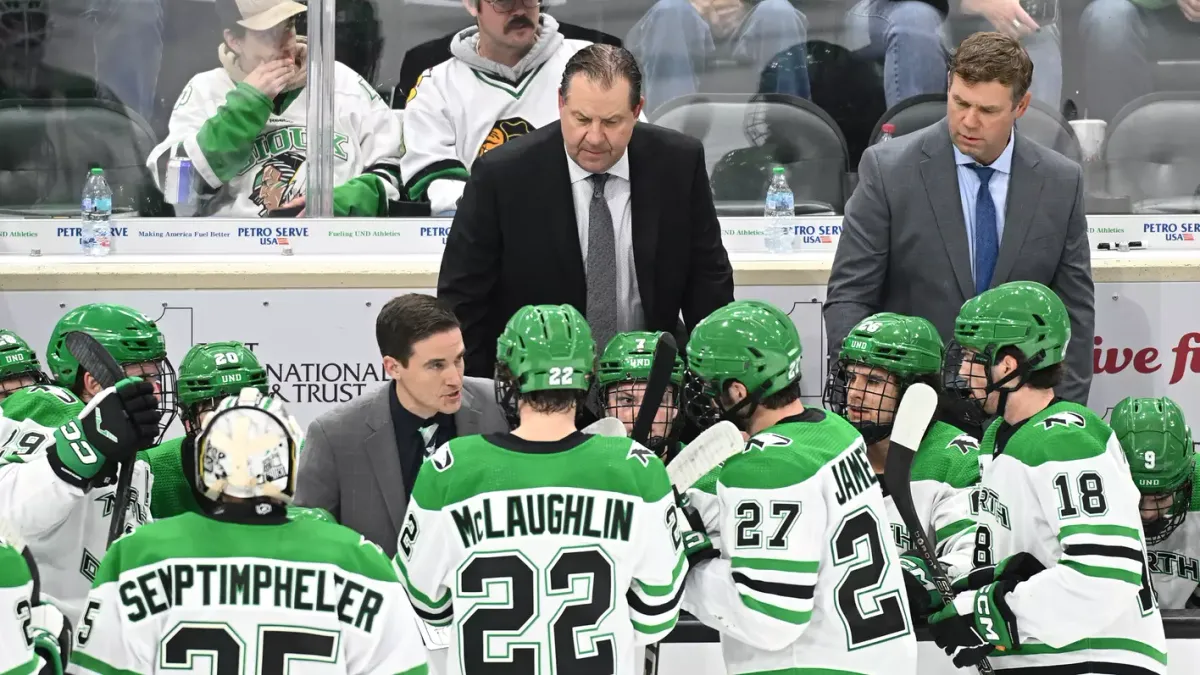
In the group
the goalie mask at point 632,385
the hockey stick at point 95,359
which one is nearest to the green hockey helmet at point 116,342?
the hockey stick at point 95,359

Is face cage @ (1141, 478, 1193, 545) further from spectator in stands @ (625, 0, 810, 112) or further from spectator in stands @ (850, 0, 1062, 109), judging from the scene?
spectator in stands @ (625, 0, 810, 112)

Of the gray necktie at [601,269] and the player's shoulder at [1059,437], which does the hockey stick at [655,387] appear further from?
the gray necktie at [601,269]

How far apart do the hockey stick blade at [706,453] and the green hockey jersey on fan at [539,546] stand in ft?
0.72

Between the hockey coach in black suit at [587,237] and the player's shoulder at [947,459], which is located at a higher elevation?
the hockey coach in black suit at [587,237]

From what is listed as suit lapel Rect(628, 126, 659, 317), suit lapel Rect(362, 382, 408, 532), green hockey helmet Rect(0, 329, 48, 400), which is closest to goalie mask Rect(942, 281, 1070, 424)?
suit lapel Rect(628, 126, 659, 317)

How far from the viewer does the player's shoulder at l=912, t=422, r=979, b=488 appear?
4.23 meters

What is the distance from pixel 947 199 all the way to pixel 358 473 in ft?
6.54

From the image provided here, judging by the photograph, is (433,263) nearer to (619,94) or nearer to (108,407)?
(619,94)

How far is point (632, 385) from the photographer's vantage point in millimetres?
4324

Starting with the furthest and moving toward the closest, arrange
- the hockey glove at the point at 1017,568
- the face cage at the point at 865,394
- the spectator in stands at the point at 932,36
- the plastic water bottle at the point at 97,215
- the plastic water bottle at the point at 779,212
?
the spectator in stands at the point at 932,36 → the plastic water bottle at the point at 779,212 → the plastic water bottle at the point at 97,215 → the face cage at the point at 865,394 → the hockey glove at the point at 1017,568

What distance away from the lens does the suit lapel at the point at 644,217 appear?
Answer: 486 centimetres

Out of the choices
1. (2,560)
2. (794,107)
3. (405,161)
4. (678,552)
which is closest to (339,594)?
(2,560)

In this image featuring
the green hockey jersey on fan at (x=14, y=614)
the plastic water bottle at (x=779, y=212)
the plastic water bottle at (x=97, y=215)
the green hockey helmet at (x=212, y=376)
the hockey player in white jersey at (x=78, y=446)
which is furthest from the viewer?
the plastic water bottle at (x=779, y=212)

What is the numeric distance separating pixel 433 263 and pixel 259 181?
706 mm
